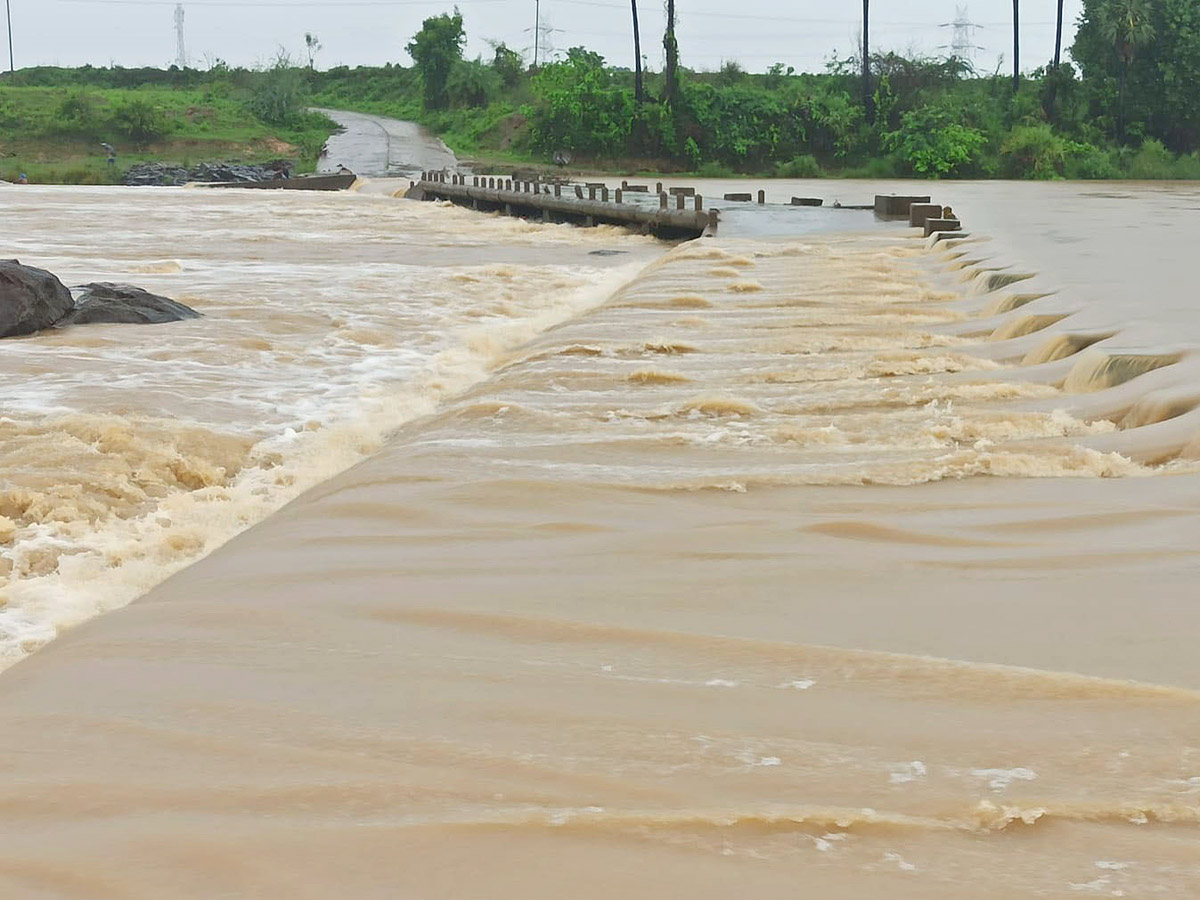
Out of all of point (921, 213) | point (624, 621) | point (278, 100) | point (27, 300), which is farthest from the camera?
point (278, 100)

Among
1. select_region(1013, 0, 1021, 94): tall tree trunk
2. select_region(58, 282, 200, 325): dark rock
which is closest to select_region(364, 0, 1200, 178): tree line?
select_region(1013, 0, 1021, 94): tall tree trunk

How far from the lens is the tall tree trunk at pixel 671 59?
4503 centimetres

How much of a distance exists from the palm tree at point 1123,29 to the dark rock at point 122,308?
38.8 metres

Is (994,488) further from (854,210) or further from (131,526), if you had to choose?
(854,210)

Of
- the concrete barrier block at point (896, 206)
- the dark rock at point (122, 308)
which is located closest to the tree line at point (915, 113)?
the concrete barrier block at point (896, 206)

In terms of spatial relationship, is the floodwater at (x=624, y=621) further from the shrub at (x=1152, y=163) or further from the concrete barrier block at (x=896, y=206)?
the shrub at (x=1152, y=163)

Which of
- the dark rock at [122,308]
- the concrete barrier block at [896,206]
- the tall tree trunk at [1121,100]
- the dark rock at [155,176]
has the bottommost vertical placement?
the dark rock at [122,308]

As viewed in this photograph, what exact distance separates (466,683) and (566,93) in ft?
145

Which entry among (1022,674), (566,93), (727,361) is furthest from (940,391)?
(566,93)

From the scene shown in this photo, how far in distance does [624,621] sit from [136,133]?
167 feet

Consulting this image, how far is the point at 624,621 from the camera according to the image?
3.35 m

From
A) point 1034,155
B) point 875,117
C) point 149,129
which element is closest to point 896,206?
point 1034,155

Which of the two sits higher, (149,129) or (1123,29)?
(1123,29)

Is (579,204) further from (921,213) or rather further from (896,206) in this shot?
(921,213)
